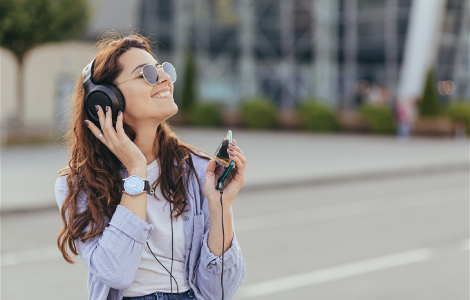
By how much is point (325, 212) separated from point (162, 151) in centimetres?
822

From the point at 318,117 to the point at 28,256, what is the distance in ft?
71.7

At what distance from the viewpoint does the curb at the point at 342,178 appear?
34.0ft

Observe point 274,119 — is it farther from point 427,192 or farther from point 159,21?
point 427,192

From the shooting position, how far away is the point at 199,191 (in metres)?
2.43

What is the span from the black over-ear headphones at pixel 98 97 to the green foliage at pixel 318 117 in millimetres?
26060

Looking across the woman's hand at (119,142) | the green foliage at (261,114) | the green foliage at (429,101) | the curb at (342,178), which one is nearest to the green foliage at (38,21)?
the curb at (342,178)

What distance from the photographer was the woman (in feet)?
7.31

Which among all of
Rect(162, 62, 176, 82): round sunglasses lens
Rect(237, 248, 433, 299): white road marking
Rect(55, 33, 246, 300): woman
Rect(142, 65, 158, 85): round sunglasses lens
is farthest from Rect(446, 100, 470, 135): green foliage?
Rect(142, 65, 158, 85): round sunglasses lens

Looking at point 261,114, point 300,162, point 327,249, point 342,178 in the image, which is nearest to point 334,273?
point 327,249

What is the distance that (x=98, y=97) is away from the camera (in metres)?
2.27

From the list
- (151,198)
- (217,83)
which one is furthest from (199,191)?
(217,83)

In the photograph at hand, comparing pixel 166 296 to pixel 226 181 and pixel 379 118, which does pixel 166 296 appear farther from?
pixel 379 118

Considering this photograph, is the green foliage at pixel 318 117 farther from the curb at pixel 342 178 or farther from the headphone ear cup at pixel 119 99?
the headphone ear cup at pixel 119 99

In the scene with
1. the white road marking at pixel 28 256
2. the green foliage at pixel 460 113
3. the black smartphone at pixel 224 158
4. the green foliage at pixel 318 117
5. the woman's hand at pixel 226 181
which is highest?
the black smartphone at pixel 224 158
